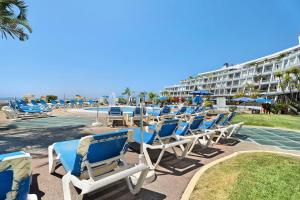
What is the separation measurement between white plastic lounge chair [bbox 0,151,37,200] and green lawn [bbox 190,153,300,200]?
7.48 feet

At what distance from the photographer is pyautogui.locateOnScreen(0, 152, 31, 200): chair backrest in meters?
1.79

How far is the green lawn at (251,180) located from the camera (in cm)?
320

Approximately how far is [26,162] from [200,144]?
205 inches

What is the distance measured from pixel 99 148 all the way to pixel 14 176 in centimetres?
107

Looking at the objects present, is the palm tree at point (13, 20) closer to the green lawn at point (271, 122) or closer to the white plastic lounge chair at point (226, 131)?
the white plastic lounge chair at point (226, 131)

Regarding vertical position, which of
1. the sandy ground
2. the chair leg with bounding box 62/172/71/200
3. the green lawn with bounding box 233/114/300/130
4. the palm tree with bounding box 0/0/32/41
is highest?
the palm tree with bounding box 0/0/32/41

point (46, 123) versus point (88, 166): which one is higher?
point (88, 166)

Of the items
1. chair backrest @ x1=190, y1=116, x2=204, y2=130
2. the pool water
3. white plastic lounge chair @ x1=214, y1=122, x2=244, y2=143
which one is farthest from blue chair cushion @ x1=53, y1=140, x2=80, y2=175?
the pool water

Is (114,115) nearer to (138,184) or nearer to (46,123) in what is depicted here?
(46,123)

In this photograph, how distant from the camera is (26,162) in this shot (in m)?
1.94

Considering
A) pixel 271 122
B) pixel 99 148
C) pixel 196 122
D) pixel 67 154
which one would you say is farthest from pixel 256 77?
pixel 99 148

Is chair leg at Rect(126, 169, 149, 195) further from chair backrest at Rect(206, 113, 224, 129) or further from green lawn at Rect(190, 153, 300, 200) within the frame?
chair backrest at Rect(206, 113, 224, 129)

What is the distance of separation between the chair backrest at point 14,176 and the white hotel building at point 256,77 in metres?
48.7

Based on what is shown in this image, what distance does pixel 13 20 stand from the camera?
29.7 feet
